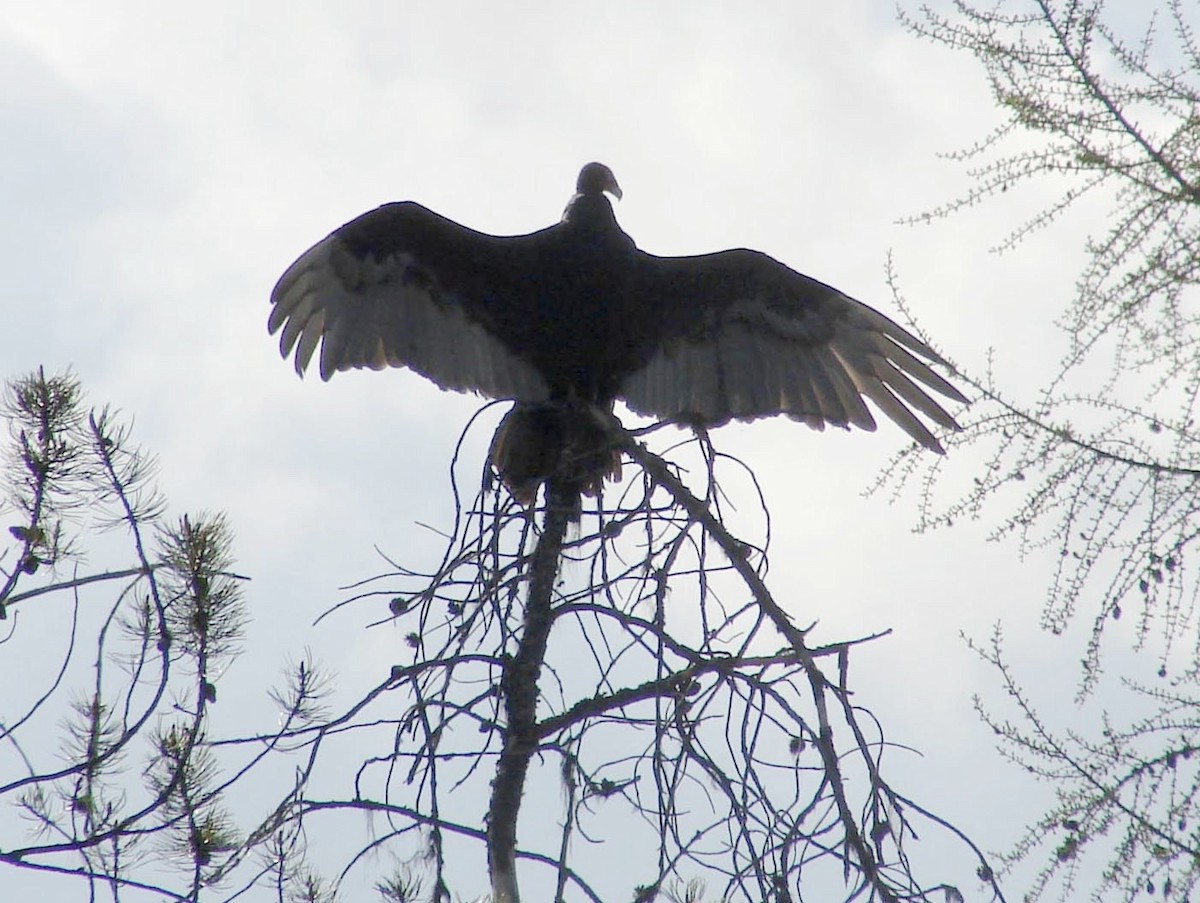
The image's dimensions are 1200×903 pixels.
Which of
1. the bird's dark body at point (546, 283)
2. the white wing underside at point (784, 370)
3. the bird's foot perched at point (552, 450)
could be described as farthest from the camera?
the white wing underside at point (784, 370)

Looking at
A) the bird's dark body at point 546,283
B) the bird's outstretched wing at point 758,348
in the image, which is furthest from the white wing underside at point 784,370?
the bird's dark body at point 546,283

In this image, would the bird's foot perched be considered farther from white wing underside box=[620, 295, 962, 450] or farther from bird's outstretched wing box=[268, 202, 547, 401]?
white wing underside box=[620, 295, 962, 450]

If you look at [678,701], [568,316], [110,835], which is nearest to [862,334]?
[568,316]

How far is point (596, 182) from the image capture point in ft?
12.7

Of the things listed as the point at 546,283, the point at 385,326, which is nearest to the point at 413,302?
the point at 385,326

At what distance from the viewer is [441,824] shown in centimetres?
200

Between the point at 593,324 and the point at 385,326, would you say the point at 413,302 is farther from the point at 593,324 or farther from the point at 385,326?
the point at 593,324

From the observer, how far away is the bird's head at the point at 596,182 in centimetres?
386

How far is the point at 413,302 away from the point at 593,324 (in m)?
0.48

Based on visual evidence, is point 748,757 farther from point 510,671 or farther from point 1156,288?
point 1156,288

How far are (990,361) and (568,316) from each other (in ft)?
3.41

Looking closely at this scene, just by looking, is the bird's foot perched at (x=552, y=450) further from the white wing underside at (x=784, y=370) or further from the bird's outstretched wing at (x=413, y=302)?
the white wing underside at (x=784, y=370)

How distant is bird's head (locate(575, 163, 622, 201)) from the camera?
3863 millimetres

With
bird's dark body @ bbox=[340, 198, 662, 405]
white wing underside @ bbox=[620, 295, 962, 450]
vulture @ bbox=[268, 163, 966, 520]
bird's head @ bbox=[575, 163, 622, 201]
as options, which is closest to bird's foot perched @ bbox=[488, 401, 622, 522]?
vulture @ bbox=[268, 163, 966, 520]
